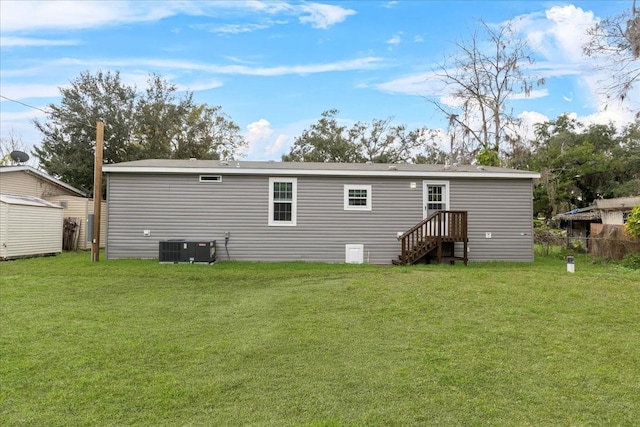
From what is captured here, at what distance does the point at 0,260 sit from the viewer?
1086 centimetres

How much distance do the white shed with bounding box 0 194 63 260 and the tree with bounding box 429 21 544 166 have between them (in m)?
19.4

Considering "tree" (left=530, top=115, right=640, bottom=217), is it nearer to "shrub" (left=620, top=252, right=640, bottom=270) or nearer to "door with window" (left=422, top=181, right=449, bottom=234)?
"shrub" (left=620, top=252, right=640, bottom=270)

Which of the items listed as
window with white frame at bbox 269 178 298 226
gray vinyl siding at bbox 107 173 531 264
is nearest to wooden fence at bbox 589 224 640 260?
gray vinyl siding at bbox 107 173 531 264

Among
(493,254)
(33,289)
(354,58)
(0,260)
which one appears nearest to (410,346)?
(33,289)

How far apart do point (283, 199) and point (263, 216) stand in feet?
2.39

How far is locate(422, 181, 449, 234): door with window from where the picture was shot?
11.5 metres

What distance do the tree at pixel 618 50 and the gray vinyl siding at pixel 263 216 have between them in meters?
5.80

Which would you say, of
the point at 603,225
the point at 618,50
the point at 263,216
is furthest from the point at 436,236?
the point at 618,50

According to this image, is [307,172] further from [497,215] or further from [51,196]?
[51,196]

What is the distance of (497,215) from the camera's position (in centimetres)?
1157

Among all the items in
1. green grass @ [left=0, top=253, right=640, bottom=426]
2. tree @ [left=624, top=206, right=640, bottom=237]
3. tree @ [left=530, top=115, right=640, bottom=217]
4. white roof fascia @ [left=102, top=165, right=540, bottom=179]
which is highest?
tree @ [left=530, top=115, right=640, bottom=217]

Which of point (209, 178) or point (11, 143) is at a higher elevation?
point (11, 143)

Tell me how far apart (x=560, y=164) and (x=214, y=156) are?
24644 millimetres

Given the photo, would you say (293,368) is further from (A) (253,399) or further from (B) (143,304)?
(B) (143,304)
